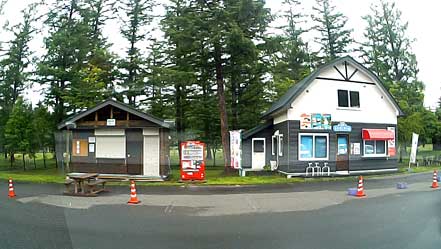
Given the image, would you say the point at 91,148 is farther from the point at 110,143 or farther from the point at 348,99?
the point at 348,99

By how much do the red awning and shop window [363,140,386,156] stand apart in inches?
25.3

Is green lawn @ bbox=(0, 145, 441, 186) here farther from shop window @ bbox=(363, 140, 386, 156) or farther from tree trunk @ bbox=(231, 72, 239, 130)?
tree trunk @ bbox=(231, 72, 239, 130)

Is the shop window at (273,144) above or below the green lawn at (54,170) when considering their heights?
above

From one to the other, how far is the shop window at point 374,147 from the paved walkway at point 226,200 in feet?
22.2

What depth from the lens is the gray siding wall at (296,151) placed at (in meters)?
18.4

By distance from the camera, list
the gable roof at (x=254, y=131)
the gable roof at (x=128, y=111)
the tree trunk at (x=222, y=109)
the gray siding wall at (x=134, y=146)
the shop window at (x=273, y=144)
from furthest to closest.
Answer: the gable roof at (x=254, y=131) → the shop window at (x=273, y=144) → the tree trunk at (x=222, y=109) → the gray siding wall at (x=134, y=146) → the gable roof at (x=128, y=111)

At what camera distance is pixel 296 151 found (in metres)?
18.5

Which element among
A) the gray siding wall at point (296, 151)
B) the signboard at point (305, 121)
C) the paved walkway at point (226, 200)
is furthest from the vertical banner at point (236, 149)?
the paved walkway at point (226, 200)

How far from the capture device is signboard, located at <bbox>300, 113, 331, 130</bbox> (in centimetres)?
1880

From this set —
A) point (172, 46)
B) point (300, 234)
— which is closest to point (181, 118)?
point (172, 46)

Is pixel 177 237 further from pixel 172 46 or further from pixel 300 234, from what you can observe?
pixel 172 46

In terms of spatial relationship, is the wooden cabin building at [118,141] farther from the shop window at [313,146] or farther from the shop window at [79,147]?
the shop window at [313,146]

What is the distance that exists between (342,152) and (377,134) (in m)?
2.23

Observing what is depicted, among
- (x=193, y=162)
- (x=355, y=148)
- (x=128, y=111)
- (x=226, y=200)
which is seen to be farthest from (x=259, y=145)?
(x=226, y=200)
